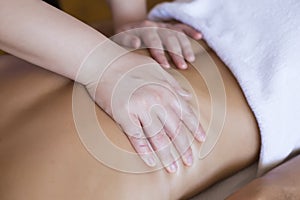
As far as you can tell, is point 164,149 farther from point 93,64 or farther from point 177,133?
point 93,64

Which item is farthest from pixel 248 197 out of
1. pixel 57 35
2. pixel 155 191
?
pixel 57 35

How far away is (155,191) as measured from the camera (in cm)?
70

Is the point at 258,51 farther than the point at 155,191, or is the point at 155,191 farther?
the point at 258,51

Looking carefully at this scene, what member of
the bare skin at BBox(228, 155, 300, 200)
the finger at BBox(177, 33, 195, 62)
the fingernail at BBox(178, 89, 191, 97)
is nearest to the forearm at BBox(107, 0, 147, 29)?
the finger at BBox(177, 33, 195, 62)

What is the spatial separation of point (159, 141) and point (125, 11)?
0.41 m

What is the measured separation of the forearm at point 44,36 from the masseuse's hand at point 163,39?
0.37ft

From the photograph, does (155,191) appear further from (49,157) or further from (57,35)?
(57,35)

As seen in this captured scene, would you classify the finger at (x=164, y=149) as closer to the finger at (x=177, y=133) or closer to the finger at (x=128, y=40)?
the finger at (x=177, y=133)

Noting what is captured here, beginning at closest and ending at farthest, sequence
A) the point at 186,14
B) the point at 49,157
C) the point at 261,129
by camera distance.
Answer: the point at 49,157 < the point at 261,129 < the point at 186,14

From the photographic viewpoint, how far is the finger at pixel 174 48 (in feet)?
2.64

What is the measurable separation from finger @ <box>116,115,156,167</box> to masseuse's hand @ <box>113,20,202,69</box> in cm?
14

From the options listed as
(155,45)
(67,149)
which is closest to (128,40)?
(155,45)

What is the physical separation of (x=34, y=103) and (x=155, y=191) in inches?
9.0

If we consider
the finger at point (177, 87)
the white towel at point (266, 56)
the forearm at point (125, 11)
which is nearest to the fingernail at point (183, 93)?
the finger at point (177, 87)
